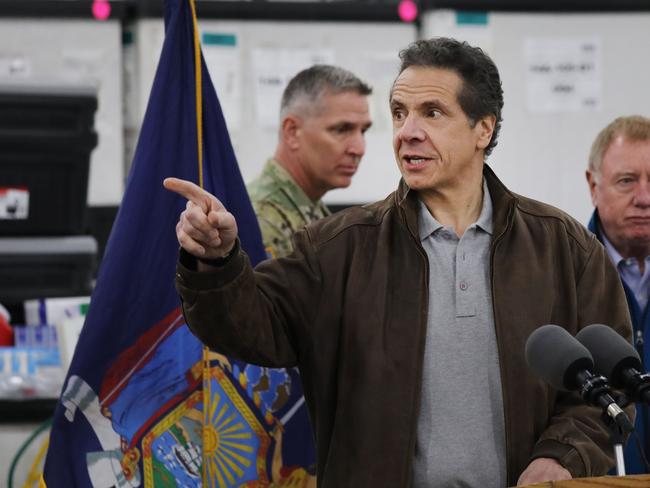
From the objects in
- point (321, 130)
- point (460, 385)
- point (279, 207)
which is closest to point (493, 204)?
point (460, 385)

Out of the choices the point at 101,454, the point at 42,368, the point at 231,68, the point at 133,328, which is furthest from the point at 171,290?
the point at 231,68

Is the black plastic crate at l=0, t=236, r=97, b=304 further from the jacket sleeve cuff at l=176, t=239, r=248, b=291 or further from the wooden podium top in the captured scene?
the wooden podium top

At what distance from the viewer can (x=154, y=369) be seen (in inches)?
107

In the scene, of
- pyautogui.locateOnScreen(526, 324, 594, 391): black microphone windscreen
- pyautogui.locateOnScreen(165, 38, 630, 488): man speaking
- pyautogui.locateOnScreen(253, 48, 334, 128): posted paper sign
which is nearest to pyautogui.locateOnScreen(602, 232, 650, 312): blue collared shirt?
pyautogui.locateOnScreen(165, 38, 630, 488): man speaking

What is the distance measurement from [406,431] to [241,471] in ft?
2.09

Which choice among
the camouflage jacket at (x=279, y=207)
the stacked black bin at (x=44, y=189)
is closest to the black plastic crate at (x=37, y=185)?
the stacked black bin at (x=44, y=189)

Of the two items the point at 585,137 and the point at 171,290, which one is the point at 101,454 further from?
the point at 585,137

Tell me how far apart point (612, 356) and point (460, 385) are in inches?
16.0

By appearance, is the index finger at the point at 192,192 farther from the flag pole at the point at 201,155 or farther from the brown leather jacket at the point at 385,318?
the flag pole at the point at 201,155

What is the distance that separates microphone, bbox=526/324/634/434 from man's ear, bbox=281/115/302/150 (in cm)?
200

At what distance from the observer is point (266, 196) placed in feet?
11.8

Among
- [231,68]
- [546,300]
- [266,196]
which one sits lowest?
[546,300]

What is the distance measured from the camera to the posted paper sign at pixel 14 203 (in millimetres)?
3680

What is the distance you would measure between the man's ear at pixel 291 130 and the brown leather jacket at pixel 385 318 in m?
1.46
